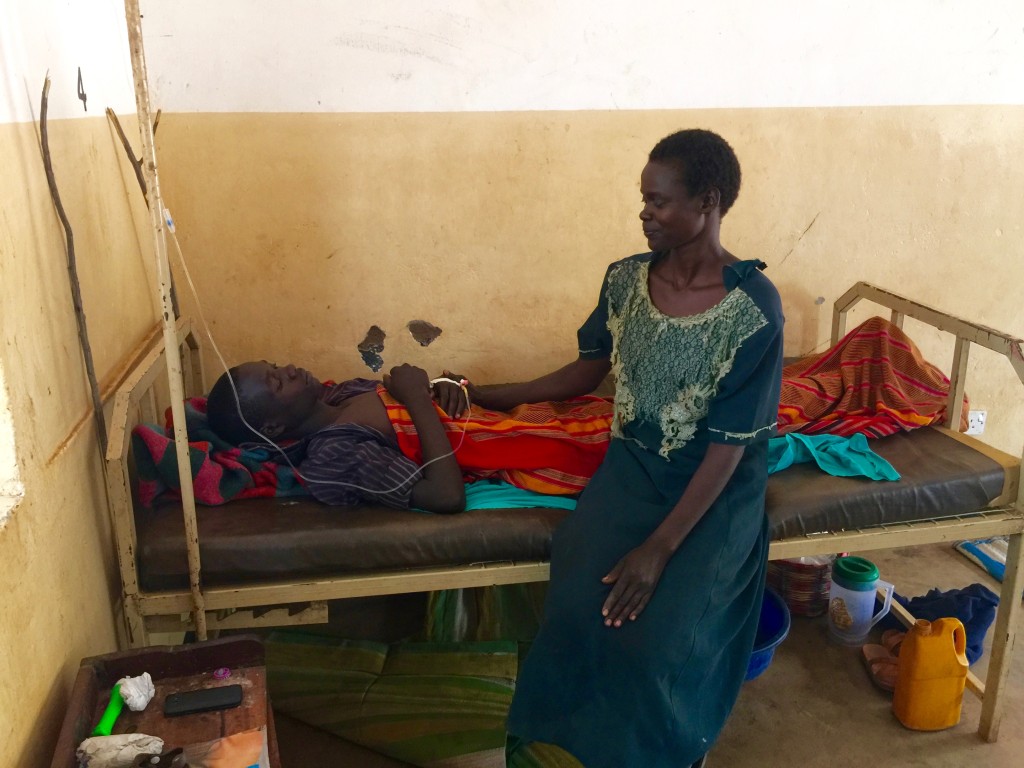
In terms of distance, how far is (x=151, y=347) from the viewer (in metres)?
2.46

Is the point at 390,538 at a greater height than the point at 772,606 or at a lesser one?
greater

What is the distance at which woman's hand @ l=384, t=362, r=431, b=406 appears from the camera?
93.0 inches

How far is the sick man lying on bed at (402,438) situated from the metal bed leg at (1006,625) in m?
1.17

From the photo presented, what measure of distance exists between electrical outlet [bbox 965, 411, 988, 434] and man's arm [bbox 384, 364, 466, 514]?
7.88 ft

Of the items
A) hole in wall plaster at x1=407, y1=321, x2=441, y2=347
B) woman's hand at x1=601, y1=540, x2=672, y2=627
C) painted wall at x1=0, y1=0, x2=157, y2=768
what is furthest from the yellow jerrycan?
painted wall at x1=0, y1=0, x2=157, y2=768

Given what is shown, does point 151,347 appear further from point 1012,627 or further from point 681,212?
point 1012,627

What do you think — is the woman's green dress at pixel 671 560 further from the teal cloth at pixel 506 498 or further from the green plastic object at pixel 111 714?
the green plastic object at pixel 111 714

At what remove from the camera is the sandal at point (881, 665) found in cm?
267

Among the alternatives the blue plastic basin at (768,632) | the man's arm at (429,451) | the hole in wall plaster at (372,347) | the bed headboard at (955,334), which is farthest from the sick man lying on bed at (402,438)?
the bed headboard at (955,334)

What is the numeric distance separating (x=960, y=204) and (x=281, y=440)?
8.62 ft

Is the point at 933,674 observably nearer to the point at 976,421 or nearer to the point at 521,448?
the point at 521,448

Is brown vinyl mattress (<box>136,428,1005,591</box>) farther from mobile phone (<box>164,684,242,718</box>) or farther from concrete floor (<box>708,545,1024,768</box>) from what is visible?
concrete floor (<box>708,545,1024,768</box>)

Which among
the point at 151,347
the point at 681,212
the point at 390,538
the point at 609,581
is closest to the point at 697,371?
the point at 681,212

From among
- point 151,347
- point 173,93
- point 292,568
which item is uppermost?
point 173,93
